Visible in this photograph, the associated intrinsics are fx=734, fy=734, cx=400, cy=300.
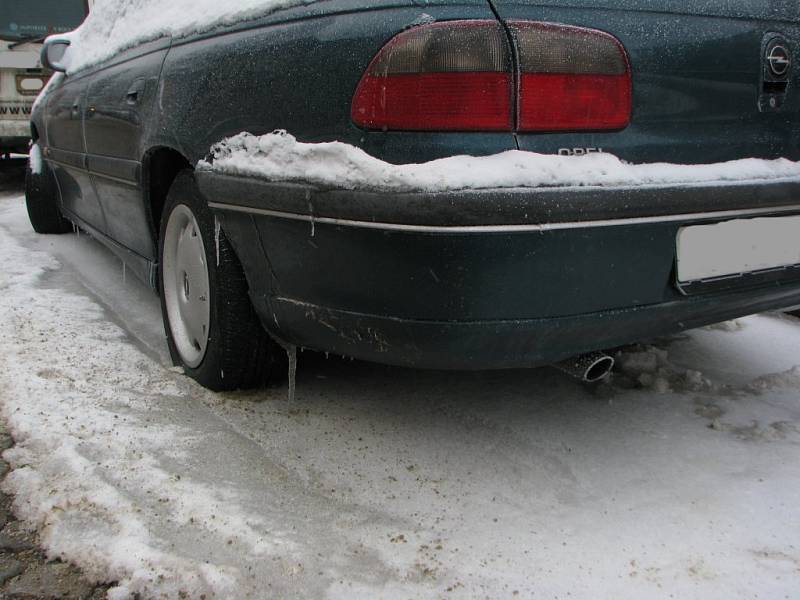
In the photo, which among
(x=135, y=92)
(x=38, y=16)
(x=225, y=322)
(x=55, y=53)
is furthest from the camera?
(x=38, y=16)

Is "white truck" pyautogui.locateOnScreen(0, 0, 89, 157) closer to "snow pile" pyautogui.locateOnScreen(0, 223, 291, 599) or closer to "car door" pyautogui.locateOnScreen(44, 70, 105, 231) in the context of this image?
"car door" pyautogui.locateOnScreen(44, 70, 105, 231)

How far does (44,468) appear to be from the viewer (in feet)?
6.54

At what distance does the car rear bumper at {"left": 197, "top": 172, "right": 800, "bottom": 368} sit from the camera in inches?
62.7

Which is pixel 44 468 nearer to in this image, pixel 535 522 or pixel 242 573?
pixel 242 573

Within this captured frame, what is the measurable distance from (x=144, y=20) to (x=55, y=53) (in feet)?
5.21

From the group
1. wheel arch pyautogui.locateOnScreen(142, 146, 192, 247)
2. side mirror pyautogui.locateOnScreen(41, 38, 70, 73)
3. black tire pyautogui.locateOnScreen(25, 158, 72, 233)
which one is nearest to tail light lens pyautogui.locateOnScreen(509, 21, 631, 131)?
wheel arch pyautogui.locateOnScreen(142, 146, 192, 247)

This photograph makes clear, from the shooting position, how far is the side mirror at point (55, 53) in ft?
14.0

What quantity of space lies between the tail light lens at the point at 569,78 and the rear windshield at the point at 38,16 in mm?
8465

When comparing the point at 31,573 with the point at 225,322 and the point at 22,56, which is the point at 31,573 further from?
the point at 22,56

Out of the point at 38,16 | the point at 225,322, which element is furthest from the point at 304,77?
the point at 38,16

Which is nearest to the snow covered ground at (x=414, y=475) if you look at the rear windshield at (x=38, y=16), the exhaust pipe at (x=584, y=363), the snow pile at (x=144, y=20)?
the exhaust pipe at (x=584, y=363)

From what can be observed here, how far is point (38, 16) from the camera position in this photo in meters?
8.88

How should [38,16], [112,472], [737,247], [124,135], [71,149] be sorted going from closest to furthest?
[737,247] < [112,472] < [124,135] < [71,149] < [38,16]

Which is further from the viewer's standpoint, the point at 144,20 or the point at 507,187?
the point at 144,20
